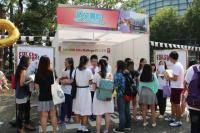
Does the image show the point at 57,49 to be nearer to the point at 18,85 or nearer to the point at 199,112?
the point at 18,85

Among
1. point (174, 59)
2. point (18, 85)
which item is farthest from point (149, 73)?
point (18, 85)

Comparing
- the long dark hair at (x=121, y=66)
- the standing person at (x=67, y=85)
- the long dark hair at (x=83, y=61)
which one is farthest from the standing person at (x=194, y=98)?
the standing person at (x=67, y=85)

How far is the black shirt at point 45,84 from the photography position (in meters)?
7.76

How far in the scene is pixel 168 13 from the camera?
190ft

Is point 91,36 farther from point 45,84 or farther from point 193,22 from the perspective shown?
point 193,22

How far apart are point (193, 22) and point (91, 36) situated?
36831 mm

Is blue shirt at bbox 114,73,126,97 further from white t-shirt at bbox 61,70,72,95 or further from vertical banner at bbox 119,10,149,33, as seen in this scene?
vertical banner at bbox 119,10,149,33

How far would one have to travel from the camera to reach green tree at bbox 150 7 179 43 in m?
54.3

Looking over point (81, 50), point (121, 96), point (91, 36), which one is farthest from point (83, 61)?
point (81, 50)

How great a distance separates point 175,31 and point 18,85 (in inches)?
1879

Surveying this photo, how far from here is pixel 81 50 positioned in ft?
47.9

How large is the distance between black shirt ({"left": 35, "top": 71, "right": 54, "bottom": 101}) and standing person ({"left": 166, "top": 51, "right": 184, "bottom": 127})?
10.3 ft

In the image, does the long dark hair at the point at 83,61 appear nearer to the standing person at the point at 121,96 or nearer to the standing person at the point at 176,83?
the standing person at the point at 121,96

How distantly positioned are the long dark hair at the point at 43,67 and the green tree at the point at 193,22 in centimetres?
4221
